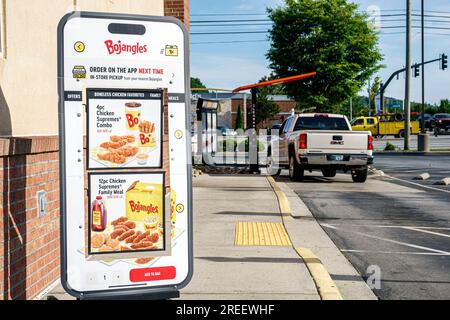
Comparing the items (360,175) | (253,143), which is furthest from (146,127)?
(253,143)

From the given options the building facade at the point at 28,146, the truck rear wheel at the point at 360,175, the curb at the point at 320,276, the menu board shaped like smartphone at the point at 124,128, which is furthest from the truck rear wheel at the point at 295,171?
the menu board shaped like smartphone at the point at 124,128

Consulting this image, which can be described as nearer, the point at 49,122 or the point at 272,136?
the point at 49,122

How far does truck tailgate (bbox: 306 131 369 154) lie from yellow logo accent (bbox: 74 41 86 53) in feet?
44.6

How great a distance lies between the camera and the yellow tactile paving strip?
8.66 metres

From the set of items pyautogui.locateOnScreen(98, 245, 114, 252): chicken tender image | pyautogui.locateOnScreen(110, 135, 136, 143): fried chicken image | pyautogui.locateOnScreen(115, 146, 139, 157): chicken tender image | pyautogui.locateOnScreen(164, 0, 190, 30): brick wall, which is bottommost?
pyautogui.locateOnScreen(98, 245, 114, 252): chicken tender image

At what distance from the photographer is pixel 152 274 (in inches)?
197

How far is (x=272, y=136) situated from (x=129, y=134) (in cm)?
1711

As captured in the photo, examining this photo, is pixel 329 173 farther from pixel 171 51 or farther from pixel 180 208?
pixel 171 51

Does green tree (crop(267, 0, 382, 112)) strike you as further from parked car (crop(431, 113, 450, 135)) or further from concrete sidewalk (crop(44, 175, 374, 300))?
concrete sidewalk (crop(44, 175, 374, 300))

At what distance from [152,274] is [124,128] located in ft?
3.94

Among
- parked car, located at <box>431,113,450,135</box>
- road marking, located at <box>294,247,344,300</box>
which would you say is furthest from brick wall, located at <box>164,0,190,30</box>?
parked car, located at <box>431,113,450,135</box>

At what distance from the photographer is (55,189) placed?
6371 millimetres

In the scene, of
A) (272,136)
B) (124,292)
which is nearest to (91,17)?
(124,292)

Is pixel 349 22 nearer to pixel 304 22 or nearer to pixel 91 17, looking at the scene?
pixel 304 22
